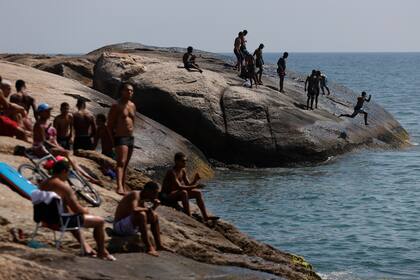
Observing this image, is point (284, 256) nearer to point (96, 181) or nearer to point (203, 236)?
point (203, 236)

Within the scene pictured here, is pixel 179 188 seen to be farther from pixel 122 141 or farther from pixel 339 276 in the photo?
pixel 339 276

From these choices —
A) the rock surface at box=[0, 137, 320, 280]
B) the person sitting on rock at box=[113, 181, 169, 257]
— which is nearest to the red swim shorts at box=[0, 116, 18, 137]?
the rock surface at box=[0, 137, 320, 280]

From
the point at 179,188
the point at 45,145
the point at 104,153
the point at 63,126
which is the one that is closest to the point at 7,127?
the point at 63,126

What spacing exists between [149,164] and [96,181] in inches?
377

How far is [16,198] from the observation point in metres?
12.7

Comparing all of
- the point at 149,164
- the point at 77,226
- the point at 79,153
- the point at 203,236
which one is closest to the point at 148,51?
the point at 149,164

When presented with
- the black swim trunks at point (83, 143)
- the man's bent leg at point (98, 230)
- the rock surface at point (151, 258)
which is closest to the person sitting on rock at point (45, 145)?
the rock surface at point (151, 258)

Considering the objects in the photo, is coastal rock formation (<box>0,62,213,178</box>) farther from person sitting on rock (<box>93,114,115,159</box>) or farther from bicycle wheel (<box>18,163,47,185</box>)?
bicycle wheel (<box>18,163,47,185</box>)

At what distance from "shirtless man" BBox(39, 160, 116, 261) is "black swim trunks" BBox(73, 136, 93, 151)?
5.32 metres

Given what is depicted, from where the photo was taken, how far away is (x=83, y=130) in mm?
17125

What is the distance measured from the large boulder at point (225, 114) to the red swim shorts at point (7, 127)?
13.6m

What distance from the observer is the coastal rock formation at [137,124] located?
2434 centimetres

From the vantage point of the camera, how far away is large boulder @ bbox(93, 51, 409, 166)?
97.5ft

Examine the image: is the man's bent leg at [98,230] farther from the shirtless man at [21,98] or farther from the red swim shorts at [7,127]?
the shirtless man at [21,98]
